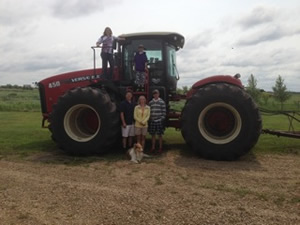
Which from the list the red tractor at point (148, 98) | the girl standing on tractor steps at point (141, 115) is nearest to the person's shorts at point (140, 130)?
the girl standing on tractor steps at point (141, 115)

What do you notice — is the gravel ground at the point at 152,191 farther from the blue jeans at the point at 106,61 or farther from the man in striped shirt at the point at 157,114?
→ the blue jeans at the point at 106,61

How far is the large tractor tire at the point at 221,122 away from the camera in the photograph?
7.80 m

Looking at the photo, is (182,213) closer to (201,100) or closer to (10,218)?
(10,218)

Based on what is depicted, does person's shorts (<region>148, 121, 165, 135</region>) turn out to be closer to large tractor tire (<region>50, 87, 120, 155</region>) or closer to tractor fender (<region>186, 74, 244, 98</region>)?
large tractor tire (<region>50, 87, 120, 155</region>)

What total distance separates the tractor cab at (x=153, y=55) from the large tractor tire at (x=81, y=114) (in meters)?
1.03

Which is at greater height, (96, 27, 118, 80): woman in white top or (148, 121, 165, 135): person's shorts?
(96, 27, 118, 80): woman in white top

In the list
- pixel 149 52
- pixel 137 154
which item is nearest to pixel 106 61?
pixel 149 52

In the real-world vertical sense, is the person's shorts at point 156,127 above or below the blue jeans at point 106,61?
below

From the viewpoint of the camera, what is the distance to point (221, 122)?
821 cm

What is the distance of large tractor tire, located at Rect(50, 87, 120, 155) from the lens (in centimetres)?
851

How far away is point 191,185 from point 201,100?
2559mm

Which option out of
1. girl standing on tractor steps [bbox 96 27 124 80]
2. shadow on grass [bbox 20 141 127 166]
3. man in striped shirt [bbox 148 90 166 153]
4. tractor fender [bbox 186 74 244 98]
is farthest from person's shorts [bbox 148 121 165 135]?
girl standing on tractor steps [bbox 96 27 124 80]

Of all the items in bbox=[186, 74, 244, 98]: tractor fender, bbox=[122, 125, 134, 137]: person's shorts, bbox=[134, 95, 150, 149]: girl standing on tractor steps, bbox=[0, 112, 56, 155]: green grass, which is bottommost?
bbox=[0, 112, 56, 155]: green grass

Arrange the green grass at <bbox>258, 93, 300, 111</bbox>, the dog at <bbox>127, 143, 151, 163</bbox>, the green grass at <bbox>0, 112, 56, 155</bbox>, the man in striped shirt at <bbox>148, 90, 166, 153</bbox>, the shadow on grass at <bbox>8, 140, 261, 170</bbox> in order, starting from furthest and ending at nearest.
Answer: the green grass at <bbox>258, 93, 300, 111</bbox> < the green grass at <bbox>0, 112, 56, 155</bbox> < the man in striped shirt at <bbox>148, 90, 166, 153</bbox> < the dog at <bbox>127, 143, 151, 163</bbox> < the shadow on grass at <bbox>8, 140, 261, 170</bbox>
